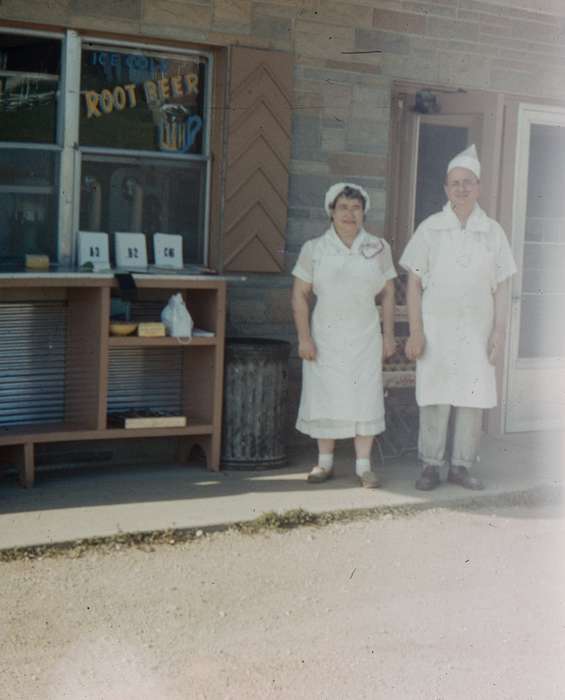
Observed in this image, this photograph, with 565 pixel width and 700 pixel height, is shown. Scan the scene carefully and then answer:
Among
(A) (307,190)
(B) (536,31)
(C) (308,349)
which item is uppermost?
(B) (536,31)

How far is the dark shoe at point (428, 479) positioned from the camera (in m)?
7.88

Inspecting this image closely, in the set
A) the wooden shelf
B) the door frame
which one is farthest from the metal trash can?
the door frame

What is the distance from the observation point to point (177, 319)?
25.6 ft

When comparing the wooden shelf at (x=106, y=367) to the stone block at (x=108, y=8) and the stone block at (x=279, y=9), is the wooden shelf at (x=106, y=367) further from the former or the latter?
the stone block at (x=279, y=9)

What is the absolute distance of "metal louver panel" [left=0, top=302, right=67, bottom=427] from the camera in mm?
7824

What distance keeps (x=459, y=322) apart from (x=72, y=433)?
92.4 inches

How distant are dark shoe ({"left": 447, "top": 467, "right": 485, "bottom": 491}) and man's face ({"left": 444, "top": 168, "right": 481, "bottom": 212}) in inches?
61.8

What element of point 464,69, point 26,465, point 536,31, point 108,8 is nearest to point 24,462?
point 26,465

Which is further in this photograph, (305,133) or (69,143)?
(305,133)

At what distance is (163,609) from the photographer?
553 cm

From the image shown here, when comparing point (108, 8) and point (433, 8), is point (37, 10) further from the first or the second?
point (433, 8)

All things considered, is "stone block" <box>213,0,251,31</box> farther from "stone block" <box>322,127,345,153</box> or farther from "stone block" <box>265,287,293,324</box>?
"stone block" <box>265,287,293,324</box>

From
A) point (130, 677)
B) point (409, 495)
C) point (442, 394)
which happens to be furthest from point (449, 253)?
point (130, 677)

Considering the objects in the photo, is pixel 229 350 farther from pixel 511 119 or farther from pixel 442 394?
pixel 511 119
